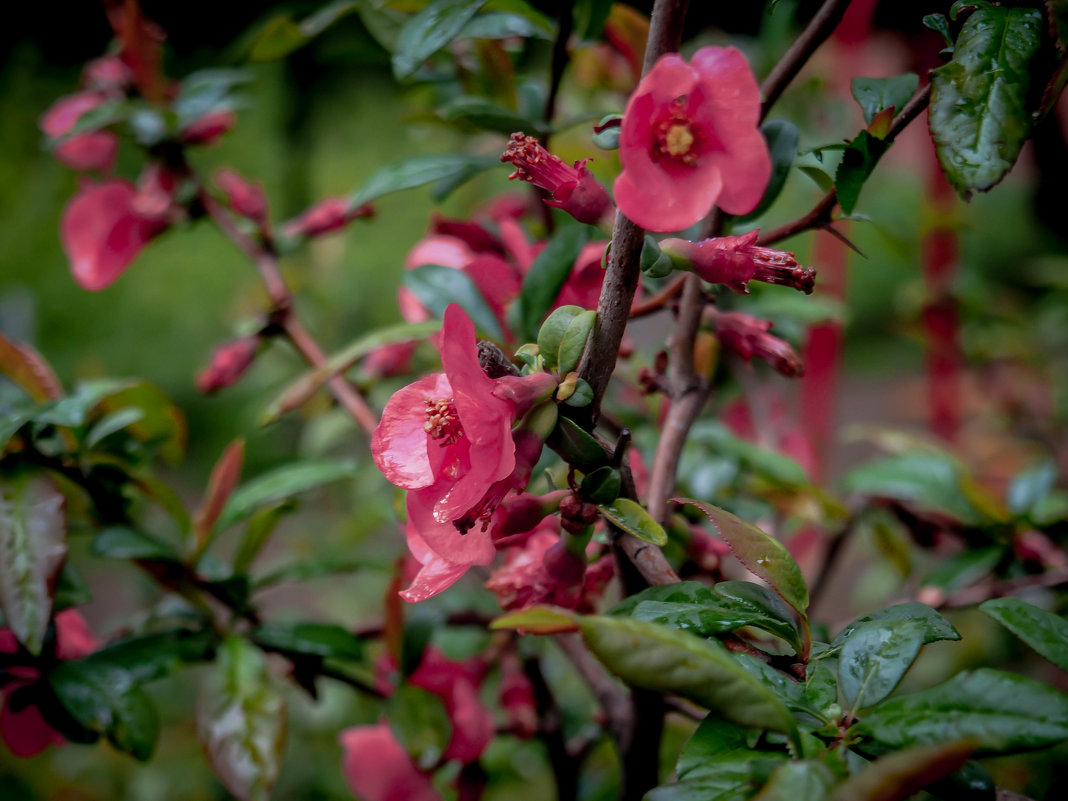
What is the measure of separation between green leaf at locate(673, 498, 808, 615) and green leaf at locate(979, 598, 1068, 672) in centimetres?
7

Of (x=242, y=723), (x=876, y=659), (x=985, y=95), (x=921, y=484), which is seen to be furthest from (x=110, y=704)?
(x=921, y=484)

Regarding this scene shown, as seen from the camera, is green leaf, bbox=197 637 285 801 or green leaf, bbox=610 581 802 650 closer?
green leaf, bbox=610 581 802 650

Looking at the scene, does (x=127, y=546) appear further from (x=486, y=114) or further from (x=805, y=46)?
(x=805, y=46)

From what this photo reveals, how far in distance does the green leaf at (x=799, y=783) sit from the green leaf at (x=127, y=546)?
14.3 inches

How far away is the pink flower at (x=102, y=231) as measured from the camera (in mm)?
578

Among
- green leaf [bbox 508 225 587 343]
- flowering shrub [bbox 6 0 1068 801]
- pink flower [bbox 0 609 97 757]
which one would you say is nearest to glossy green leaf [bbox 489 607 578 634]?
flowering shrub [bbox 6 0 1068 801]

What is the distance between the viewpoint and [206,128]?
23.6 inches

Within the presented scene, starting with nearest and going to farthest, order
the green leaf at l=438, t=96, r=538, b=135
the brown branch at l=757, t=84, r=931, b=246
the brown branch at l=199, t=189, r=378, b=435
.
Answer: the brown branch at l=757, t=84, r=931, b=246, the green leaf at l=438, t=96, r=538, b=135, the brown branch at l=199, t=189, r=378, b=435

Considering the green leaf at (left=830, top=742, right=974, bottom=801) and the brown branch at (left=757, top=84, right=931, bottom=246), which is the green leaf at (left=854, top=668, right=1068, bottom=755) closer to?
the green leaf at (left=830, top=742, right=974, bottom=801)

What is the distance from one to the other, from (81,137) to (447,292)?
0.41 metres

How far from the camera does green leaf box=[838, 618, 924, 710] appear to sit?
0.28m

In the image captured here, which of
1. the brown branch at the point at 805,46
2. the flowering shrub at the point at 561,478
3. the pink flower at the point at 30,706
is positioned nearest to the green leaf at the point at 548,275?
the flowering shrub at the point at 561,478

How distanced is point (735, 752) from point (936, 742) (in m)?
0.07

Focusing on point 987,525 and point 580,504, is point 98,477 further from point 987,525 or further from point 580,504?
point 987,525
